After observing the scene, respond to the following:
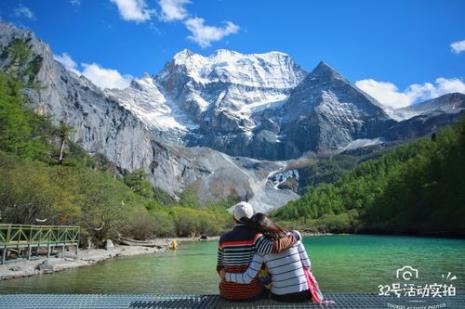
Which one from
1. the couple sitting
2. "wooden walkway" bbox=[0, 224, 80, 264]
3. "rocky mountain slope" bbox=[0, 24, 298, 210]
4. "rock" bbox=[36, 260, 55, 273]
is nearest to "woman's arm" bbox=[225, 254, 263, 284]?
the couple sitting

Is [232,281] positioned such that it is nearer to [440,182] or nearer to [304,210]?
[440,182]

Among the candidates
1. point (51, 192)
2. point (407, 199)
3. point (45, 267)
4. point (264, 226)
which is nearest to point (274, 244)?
point (264, 226)

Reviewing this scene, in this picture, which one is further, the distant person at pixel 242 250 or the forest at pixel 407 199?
the forest at pixel 407 199

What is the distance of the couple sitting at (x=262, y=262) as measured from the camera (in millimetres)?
5578

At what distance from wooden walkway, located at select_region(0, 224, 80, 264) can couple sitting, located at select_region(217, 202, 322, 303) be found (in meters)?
18.4

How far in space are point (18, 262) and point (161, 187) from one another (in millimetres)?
161396

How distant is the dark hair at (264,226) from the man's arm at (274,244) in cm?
6

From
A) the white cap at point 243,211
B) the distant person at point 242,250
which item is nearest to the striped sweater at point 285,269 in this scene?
the distant person at point 242,250

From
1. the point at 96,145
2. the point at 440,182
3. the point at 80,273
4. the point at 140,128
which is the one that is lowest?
the point at 80,273

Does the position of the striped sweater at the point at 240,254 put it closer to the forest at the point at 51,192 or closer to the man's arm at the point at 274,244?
the man's arm at the point at 274,244

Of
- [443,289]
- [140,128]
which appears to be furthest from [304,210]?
[443,289]

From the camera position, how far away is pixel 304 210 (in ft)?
464

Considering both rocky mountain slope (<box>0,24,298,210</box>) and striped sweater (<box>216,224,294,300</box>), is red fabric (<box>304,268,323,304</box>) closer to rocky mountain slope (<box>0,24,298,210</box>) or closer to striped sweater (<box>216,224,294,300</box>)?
striped sweater (<box>216,224,294,300</box>)

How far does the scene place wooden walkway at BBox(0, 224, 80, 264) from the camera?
2123 cm
